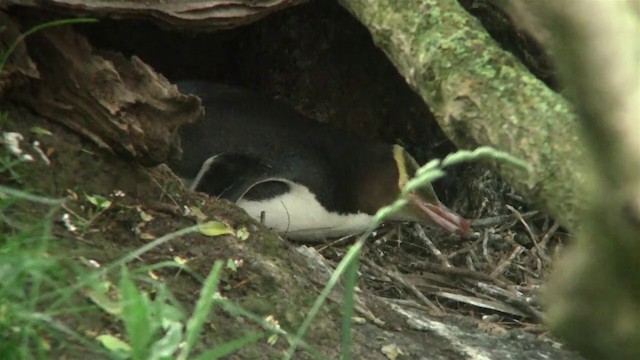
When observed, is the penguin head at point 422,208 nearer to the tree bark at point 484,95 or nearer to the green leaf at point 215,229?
the tree bark at point 484,95

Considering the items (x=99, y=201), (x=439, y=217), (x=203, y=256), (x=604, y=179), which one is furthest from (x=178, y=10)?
(x=604, y=179)

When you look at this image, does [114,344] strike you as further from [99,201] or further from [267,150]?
[267,150]

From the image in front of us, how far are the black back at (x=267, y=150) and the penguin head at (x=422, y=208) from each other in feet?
0.17

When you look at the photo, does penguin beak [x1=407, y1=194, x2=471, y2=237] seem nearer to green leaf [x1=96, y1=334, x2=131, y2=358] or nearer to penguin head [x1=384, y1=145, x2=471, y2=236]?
penguin head [x1=384, y1=145, x2=471, y2=236]

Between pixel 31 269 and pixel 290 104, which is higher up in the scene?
pixel 31 269

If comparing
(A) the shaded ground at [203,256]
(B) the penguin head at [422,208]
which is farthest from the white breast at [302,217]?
(A) the shaded ground at [203,256]

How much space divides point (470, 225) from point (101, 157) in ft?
5.52

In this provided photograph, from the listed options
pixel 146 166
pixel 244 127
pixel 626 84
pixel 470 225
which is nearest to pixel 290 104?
pixel 244 127

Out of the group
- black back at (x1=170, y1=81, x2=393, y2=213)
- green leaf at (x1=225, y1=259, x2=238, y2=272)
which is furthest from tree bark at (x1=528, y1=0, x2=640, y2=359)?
black back at (x1=170, y1=81, x2=393, y2=213)

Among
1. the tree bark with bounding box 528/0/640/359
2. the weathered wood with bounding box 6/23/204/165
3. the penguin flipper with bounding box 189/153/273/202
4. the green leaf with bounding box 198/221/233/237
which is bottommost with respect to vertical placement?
the penguin flipper with bounding box 189/153/273/202

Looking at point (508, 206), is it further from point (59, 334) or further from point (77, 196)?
point (59, 334)

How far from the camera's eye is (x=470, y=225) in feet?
12.1

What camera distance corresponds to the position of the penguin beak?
3.54m

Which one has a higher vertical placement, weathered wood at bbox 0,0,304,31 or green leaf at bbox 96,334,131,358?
weathered wood at bbox 0,0,304,31
